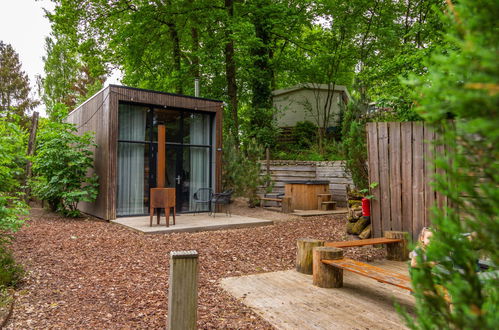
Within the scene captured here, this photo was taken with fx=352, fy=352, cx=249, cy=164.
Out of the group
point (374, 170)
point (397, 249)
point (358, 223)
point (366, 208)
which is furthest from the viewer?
point (358, 223)

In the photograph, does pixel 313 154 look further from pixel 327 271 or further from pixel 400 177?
pixel 327 271

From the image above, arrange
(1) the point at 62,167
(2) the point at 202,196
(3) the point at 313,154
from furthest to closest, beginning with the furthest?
(3) the point at 313,154
(2) the point at 202,196
(1) the point at 62,167

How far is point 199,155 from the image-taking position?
10.6 metres

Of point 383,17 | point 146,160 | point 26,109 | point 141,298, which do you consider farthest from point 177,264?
point 26,109

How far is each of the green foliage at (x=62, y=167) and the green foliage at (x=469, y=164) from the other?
30.8 feet

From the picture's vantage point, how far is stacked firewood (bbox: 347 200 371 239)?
636 cm

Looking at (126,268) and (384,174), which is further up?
(384,174)

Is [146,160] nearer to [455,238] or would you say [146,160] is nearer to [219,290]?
[219,290]

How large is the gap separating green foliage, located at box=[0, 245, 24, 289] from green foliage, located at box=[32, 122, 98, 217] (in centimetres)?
521

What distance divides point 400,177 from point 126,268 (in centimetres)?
419

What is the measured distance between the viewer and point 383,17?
14570 mm

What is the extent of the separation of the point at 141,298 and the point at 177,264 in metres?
1.56

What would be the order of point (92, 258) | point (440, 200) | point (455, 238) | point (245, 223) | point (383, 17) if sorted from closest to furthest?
point (455, 238) < point (440, 200) < point (92, 258) < point (245, 223) < point (383, 17)

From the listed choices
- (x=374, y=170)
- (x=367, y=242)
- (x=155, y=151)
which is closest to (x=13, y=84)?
(x=155, y=151)
